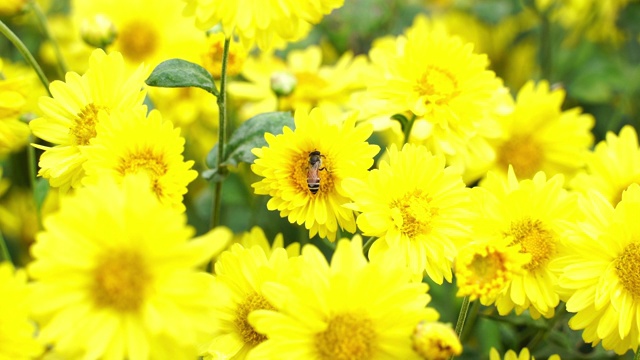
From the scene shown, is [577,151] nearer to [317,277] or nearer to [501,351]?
[501,351]

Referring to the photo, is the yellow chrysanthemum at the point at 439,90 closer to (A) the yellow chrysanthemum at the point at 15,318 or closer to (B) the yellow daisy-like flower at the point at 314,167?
(B) the yellow daisy-like flower at the point at 314,167

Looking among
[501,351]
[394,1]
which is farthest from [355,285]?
[394,1]

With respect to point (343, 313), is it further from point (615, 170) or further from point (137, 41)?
point (137, 41)

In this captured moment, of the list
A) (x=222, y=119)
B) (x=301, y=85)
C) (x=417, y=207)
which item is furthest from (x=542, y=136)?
(x=222, y=119)

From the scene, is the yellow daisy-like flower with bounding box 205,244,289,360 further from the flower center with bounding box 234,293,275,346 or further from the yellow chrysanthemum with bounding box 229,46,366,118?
the yellow chrysanthemum with bounding box 229,46,366,118

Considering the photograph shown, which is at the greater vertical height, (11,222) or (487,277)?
(487,277)

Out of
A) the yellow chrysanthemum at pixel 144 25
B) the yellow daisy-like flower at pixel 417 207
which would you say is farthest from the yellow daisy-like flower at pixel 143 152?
the yellow chrysanthemum at pixel 144 25
